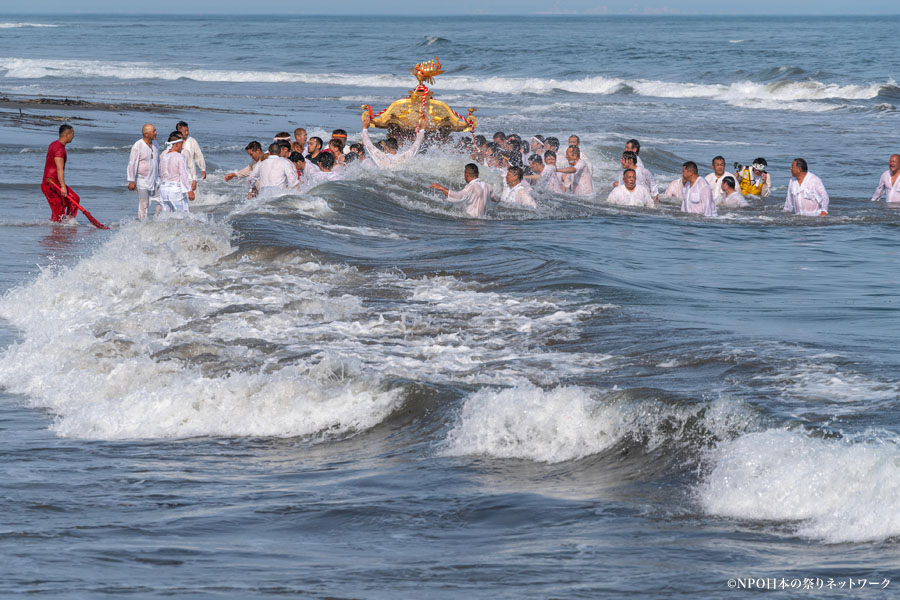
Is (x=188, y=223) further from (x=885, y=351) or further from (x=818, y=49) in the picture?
(x=818, y=49)

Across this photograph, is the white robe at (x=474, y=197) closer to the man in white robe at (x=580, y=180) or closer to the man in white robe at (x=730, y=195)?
the man in white robe at (x=580, y=180)

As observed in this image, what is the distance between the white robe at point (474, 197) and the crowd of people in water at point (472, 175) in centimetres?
1

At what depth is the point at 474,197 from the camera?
15844mm

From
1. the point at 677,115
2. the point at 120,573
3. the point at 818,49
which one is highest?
the point at 818,49

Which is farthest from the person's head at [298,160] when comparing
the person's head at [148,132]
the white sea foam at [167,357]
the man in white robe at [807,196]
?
the man in white robe at [807,196]

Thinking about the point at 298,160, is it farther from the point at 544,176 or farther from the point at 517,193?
the point at 544,176

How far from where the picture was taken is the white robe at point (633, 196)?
1711cm

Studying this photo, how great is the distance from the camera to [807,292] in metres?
11.3

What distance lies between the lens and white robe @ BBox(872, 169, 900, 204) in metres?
16.6

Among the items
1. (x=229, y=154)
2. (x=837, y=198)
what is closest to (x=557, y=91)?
(x=229, y=154)

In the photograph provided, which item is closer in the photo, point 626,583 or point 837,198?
point 626,583

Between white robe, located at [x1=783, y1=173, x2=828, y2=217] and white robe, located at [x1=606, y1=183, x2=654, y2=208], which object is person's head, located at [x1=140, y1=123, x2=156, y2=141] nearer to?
white robe, located at [x1=606, y1=183, x2=654, y2=208]

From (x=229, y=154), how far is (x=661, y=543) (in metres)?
20.7

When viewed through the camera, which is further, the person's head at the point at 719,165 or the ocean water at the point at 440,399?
the person's head at the point at 719,165
